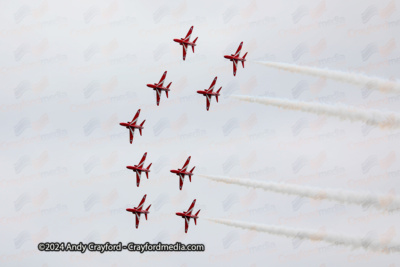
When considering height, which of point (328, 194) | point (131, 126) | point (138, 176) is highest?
point (131, 126)

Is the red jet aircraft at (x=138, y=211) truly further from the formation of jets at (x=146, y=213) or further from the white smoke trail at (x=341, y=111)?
the white smoke trail at (x=341, y=111)

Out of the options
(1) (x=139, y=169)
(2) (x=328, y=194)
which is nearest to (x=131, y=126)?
(1) (x=139, y=169)

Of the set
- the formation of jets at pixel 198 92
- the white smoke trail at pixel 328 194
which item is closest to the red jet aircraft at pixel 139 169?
the formation of jets at pixel 198 92

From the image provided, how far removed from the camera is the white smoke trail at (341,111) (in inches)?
4259

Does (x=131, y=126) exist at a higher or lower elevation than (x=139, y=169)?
higher

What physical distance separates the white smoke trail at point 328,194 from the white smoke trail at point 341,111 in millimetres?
8144

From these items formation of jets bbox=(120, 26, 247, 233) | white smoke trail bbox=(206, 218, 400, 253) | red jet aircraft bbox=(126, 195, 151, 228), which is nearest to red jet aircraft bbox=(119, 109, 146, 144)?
formation of jets bbox=(120, 26, 247, 233)

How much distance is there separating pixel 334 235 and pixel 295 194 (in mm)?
7300

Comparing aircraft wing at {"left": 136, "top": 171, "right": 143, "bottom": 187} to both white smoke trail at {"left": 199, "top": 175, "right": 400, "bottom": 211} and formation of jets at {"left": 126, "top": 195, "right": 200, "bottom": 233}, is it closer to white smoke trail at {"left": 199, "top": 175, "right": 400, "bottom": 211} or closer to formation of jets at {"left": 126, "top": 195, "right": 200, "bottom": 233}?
formation of jets at {"left": 126, "top": 195, "right": 200, "bottom": 233}

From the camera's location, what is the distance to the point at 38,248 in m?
143

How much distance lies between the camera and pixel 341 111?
116 metres

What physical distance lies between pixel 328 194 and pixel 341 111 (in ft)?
32.1

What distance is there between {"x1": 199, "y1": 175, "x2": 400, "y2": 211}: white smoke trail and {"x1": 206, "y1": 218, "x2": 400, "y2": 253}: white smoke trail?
4488 millimetres

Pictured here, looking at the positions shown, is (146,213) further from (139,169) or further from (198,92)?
(198,92)
